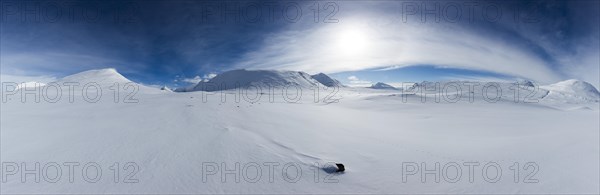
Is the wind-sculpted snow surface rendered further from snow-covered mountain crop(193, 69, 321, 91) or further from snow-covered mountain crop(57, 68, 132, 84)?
snow-covered mountain crop(193, 69, 321, 91)

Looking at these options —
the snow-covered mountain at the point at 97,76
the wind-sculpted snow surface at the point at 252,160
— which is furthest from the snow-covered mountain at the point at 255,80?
the wind-sculpted snow surface at the point at 252,160

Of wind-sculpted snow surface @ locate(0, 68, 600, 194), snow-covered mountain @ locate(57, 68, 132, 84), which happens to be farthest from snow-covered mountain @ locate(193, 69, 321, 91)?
wind-sculpted snow surface @ locate(0, 68, 600, 194)

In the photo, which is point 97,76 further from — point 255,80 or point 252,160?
point 255,80

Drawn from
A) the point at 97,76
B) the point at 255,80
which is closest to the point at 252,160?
the point at 97,76

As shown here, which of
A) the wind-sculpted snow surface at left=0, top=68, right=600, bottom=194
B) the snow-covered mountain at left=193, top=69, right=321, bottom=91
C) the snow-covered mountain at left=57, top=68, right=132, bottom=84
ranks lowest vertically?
the wind-sculpted snow surface at left=0, top=68, right=600, bottom=194

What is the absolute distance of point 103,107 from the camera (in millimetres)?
14039

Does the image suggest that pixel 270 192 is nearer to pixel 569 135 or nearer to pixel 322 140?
pixel 322 140

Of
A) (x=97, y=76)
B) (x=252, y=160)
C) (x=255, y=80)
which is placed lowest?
(x=252, y=160)

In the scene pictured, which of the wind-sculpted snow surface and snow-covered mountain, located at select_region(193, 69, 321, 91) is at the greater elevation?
snow-covered mountain, located at select_region(193, 69, 321, 91)

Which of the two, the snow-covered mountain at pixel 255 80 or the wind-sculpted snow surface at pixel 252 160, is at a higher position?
the snow-covered mountain at pixel 255 80

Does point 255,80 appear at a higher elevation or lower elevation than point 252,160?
higher

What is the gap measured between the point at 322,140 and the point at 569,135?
10556mm

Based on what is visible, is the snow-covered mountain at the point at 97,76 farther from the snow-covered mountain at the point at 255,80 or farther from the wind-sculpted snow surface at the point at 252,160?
the snow-covered mountain at the point at 255,80

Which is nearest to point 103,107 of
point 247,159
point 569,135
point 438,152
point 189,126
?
point 189,126
